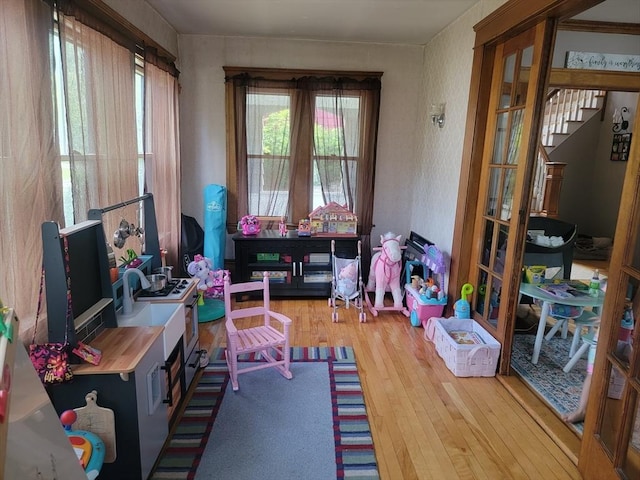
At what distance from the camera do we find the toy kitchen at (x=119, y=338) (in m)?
1.71

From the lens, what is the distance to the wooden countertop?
1705mm

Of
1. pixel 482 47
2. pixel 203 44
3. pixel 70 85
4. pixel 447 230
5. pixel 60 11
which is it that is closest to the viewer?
pixel 60 11

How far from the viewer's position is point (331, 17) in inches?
143

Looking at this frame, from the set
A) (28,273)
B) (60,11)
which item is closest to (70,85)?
(60,11)

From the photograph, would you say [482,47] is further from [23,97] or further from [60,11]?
[23,97]

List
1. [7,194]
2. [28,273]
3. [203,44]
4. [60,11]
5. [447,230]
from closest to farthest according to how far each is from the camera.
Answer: [7,194]
[28,273]
[60,11]
[447,230]
[203,44]

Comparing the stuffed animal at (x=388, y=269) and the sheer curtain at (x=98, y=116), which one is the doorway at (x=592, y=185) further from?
the sheer curtain at (x=98, y=116)

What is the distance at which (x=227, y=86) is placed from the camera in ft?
14.5

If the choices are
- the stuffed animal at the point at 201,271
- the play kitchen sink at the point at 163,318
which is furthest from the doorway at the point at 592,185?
the play kitchen sink at the point at 163,318

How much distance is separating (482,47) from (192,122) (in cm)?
295

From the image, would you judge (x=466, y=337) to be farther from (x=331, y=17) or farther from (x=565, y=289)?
(x=331, y=17)

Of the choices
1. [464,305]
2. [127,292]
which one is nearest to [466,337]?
[464,305]

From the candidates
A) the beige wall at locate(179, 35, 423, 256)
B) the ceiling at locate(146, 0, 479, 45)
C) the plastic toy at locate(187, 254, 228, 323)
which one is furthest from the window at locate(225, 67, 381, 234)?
the plastic toy at locate(187, 254, 228, 323)

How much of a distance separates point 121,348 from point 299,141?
10.4 ft
